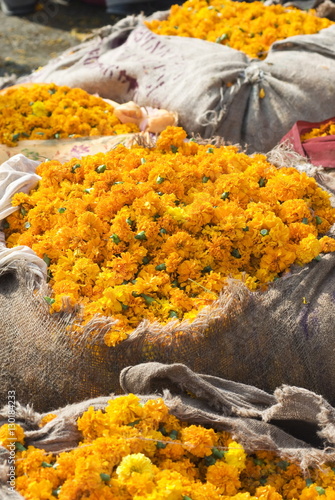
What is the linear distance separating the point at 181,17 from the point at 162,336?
2.75 meters

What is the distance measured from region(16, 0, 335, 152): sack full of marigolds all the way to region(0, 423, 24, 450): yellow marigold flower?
1.94m

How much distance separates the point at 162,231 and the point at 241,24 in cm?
221

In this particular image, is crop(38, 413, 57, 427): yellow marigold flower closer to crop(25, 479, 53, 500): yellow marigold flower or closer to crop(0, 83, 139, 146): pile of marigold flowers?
crop(25, 479, 53, 500): yellow marigold flower

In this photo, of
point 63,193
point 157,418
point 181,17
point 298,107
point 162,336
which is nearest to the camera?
point 157,418

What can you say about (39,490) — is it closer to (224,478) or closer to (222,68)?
(224,478)

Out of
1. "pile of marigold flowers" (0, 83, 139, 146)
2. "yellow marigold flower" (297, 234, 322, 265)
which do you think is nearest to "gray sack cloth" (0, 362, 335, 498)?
"yellow marigold flower" (297, 234, 322, 265)

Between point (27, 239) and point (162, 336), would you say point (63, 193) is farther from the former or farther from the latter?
point (162, 336)

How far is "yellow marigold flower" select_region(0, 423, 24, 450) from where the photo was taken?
5.81ft

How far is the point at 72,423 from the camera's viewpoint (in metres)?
1.83

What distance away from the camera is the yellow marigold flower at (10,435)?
5.81 ft

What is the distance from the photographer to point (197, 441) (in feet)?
5.98

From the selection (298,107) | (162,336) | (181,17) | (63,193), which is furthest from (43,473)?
(181,17)

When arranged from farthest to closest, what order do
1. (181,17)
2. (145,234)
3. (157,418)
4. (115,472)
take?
(181,17) < (145,234) < (157,418) < (115,472)

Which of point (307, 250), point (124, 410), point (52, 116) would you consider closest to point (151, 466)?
point (124, 410)
